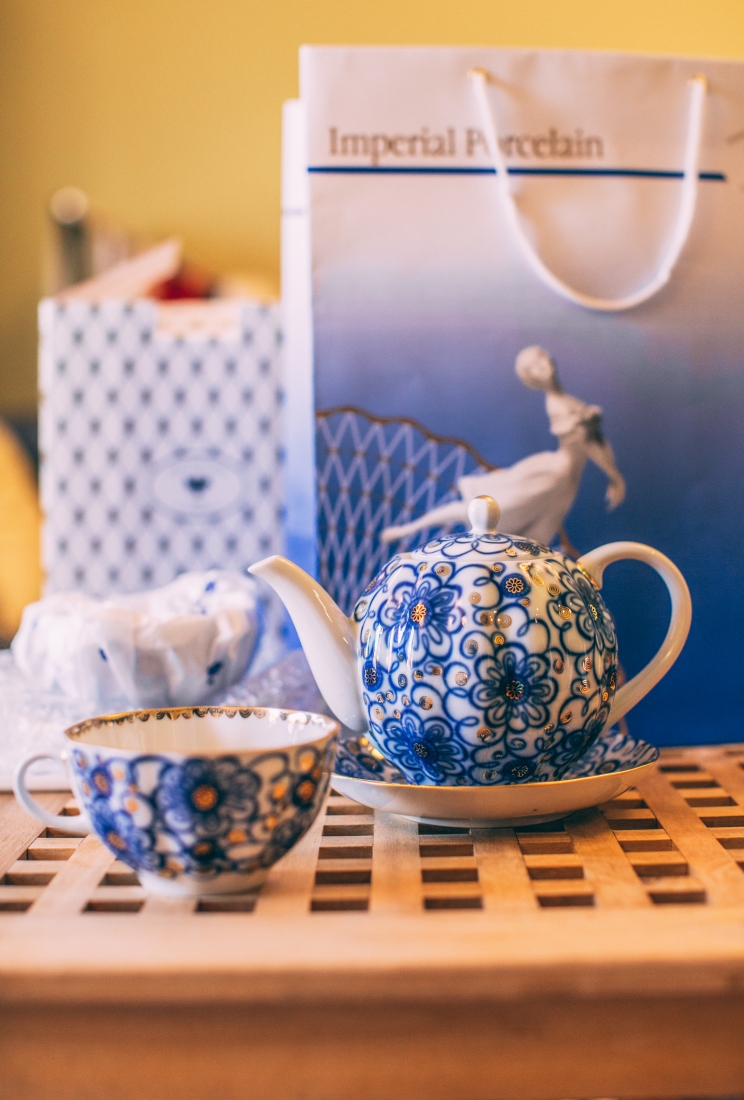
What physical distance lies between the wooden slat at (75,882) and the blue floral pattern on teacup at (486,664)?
0.44 feet

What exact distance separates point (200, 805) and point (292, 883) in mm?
67

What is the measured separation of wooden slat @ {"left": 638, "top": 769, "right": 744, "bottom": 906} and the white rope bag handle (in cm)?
30

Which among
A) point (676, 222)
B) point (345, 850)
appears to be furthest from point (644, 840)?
point (676, 222)

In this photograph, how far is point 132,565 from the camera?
0.76 m

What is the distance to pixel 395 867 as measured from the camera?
383 millimetres

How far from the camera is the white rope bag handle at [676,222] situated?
57 centimetres

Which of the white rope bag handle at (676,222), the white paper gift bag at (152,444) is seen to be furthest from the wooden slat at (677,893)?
the white paper gift bag at (152,444)

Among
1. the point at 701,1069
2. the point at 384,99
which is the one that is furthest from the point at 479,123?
the point at 701,1069

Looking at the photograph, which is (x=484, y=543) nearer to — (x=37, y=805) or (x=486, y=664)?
(x=486, y=664)

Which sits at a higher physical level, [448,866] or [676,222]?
[676,222]

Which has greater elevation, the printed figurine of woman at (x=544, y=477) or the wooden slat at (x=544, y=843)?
the printed figurine of woman at (x=544, y=477)

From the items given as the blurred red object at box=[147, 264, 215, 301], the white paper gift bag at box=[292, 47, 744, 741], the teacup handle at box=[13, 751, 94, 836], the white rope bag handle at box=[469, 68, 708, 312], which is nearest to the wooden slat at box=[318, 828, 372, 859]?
the teacup handle at box=[13, 751, 94, 836]

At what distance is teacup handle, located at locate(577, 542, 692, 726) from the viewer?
47 cm

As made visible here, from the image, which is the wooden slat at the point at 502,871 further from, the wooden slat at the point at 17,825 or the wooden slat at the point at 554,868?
the wooden slat at the point at 17,825
